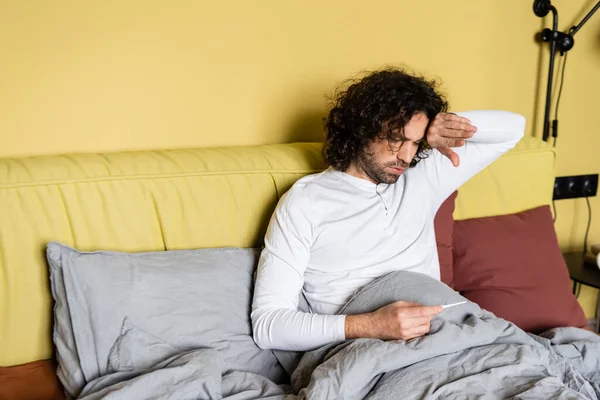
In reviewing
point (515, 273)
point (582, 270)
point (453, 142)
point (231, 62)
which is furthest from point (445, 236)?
point (231, 62)

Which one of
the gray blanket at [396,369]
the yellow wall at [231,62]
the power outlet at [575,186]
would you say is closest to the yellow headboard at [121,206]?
the yellow wall at [231,62]

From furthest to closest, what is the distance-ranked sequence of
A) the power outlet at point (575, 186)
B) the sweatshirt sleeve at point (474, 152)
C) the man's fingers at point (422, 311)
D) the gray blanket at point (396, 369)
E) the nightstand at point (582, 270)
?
the power outlet at point (575, 186), the nightstand at point (582, 270), the sweatshirt sleeve at point (474, 152), the man's fingers at point (422, 311), the gray blanket at point (396, 369)

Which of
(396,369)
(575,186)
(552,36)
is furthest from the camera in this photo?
(575,186)

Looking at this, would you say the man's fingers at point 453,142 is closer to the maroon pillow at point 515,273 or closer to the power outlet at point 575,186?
the maroon pillow at point 515,273

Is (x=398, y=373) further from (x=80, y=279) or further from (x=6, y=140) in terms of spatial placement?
(x=6, y=140)

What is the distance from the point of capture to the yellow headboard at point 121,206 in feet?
4.76

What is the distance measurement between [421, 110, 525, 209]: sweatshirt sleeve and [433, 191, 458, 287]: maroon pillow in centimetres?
8

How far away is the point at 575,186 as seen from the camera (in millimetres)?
2383

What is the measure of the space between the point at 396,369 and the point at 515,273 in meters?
0.68

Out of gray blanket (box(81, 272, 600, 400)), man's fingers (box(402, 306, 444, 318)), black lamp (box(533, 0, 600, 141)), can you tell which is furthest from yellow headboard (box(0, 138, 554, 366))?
black lamp (box(533, 0, 600, 141))

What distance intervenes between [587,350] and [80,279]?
1.17 m

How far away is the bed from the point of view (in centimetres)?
130

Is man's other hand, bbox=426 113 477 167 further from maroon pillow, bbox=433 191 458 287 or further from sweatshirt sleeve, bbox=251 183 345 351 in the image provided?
sweatshirt sleeve, bbox=251 183 345 351

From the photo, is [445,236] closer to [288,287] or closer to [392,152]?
[392,152]
